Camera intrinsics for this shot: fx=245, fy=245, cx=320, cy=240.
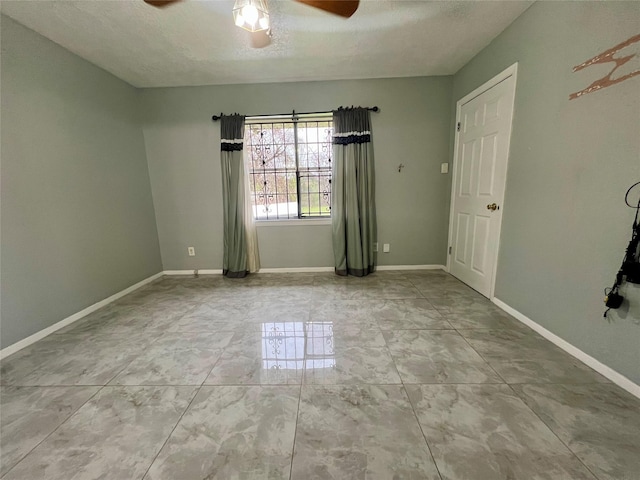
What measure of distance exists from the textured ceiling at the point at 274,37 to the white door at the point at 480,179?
53cm

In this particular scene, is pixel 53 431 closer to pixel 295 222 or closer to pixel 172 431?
pixel 172 431

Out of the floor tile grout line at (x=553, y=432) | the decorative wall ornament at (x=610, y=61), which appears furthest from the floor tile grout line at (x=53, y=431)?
the decorative wall ornament at (x=610, y=61)

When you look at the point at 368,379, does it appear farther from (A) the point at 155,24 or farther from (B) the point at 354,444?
(A) the point at 155,24

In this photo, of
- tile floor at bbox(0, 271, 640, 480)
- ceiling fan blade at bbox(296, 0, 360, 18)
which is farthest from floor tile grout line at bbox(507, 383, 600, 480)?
ceiling fan blade at bbox(296, 0, 360, 18)

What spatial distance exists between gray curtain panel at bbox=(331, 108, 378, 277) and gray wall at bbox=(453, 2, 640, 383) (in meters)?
1.43

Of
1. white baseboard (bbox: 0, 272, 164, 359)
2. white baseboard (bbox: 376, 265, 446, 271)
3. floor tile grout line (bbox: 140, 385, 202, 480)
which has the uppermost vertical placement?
white baseboard (bbox: 376, 265, 446, 271)

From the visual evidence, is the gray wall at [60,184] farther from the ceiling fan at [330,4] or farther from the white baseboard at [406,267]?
the white baseboard at [406,267]

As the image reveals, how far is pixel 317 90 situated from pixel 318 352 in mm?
2991

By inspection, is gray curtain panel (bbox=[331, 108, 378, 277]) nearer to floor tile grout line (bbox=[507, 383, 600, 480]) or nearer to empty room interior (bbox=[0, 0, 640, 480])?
empty room interior (bbox=[0, 0, 640, 480])

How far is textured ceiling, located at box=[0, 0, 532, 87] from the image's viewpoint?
1.83 meters

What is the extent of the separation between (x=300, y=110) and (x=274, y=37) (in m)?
0.98

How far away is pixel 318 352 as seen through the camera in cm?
177

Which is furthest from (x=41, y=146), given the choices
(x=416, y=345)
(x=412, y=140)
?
(x=412, y=140)

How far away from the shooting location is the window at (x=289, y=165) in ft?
10.6
